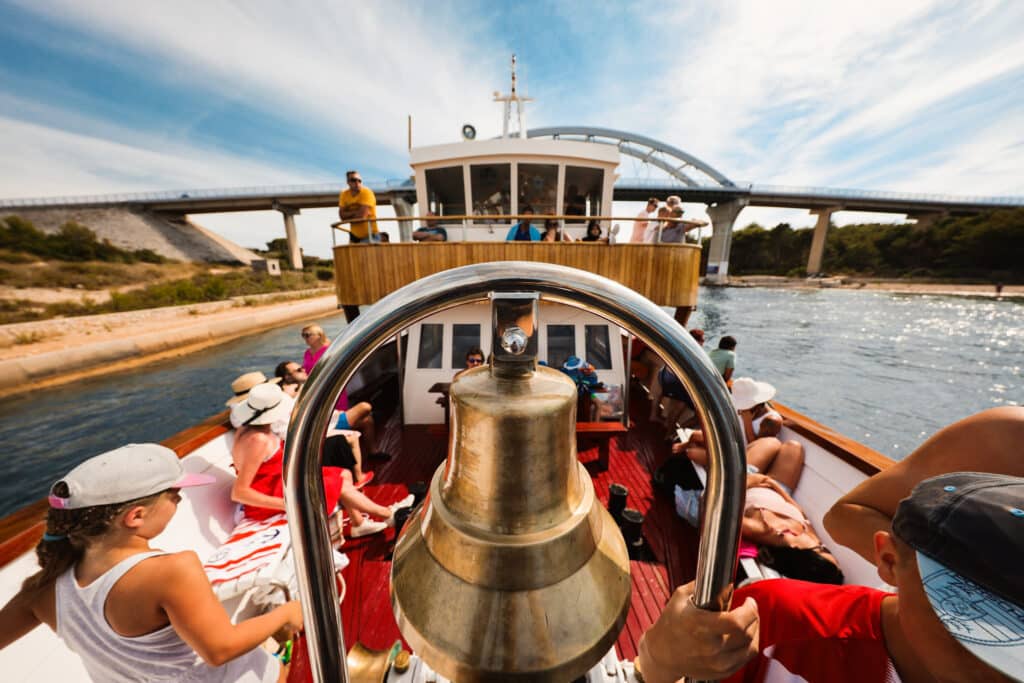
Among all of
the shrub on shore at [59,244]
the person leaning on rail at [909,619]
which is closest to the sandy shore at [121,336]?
the shrub on shore at [59,244]

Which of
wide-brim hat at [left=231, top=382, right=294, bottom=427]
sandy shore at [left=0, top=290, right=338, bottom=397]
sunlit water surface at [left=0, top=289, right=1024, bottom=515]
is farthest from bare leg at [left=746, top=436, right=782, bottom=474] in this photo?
sandy shore at [left=0, top=290, right=338, bottom=397]

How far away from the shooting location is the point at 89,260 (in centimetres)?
3684

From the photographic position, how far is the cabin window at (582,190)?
7.63 metres

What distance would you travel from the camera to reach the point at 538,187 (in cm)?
765

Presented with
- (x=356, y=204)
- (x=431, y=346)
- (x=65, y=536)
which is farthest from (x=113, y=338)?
(x=65, y=536)

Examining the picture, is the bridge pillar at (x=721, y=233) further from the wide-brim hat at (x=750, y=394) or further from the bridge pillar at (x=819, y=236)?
the wide-brim hat at (x=750, y=394)

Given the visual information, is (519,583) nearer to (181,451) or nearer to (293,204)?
(181,451)

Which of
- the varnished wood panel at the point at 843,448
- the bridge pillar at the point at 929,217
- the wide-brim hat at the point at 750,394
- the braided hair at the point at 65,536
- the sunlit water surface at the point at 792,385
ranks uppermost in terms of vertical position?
the bridge pillar at the point at 929,217

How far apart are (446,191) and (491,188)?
1.08 metres

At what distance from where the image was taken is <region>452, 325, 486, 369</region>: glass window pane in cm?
620

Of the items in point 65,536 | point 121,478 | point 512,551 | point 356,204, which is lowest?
point 65,536

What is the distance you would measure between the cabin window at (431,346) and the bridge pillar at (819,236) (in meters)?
57.9

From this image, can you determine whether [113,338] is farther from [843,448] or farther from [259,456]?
[843,448]

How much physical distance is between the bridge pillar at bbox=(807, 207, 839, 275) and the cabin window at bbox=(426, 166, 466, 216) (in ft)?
183
